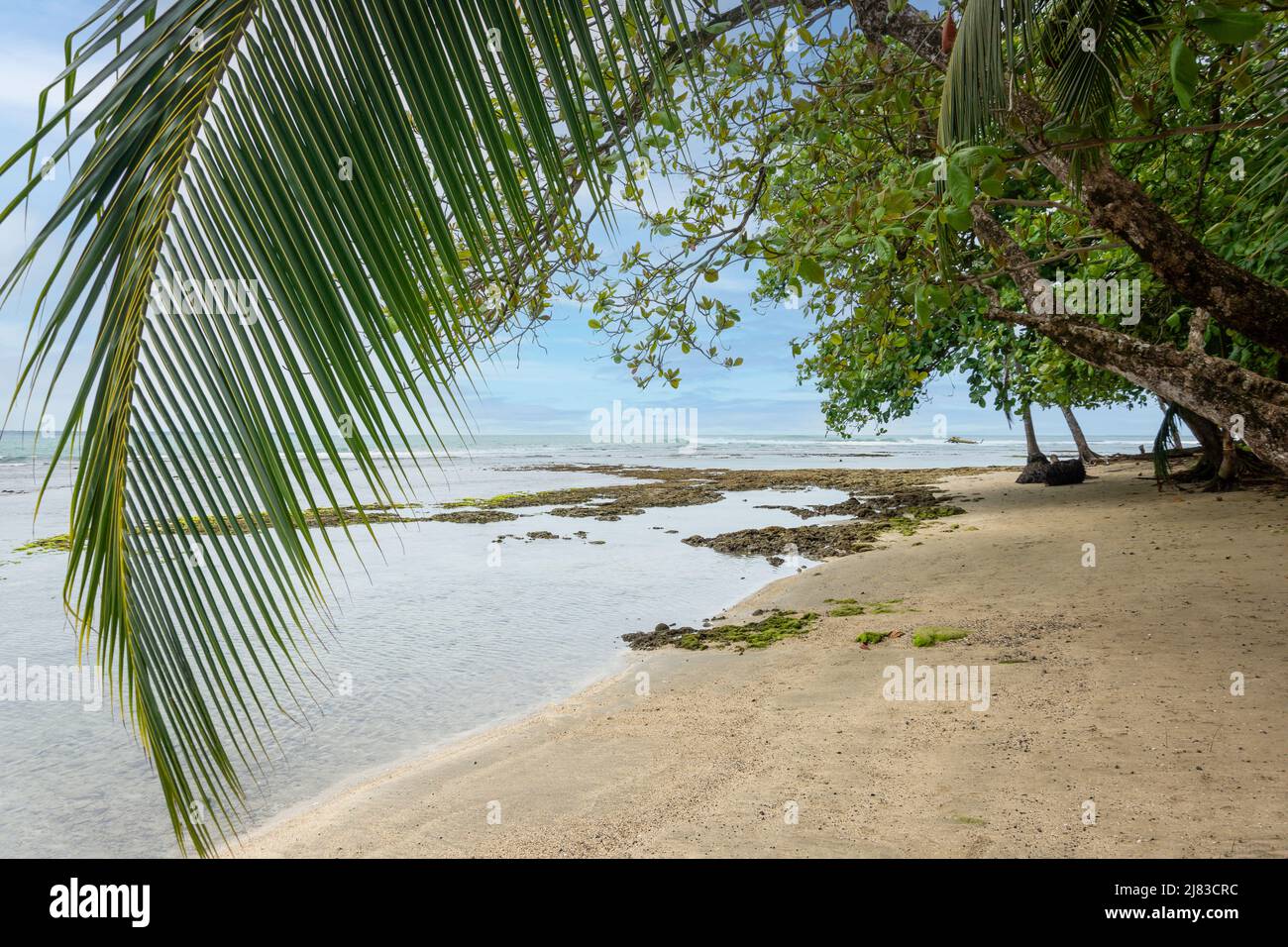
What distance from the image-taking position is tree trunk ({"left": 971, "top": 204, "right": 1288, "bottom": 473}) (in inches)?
152

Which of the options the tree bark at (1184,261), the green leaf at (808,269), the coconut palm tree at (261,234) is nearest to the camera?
the coconut palm tree at (261,234)

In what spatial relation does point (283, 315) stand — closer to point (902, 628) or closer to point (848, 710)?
point (848, 710)

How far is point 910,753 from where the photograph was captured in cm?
371

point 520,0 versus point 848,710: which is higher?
point 520,0

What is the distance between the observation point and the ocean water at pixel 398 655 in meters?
4.30

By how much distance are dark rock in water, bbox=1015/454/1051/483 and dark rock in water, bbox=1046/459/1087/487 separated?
18 centimetres

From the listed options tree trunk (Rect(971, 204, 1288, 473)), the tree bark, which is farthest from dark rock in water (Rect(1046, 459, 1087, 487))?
the tree bark

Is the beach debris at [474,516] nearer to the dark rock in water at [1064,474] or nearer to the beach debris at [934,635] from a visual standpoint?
the dark rock in water at [1064,474]

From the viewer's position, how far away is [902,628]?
6113 mm

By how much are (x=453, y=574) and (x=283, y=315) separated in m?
10.2

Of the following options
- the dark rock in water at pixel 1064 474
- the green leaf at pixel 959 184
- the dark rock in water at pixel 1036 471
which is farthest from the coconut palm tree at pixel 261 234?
the dark rock in water at pixel 1036 471

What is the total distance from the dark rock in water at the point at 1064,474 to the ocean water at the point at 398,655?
279 inches

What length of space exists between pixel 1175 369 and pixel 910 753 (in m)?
2.61
